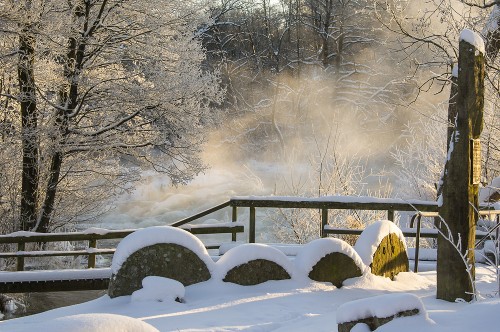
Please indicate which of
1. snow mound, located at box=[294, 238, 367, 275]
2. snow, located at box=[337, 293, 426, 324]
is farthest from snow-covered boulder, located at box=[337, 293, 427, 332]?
snow mound, located at box=[294, 238, 367, 275]

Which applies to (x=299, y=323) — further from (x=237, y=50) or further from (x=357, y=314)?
(x=237, y=50)

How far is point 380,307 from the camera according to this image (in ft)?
14.3

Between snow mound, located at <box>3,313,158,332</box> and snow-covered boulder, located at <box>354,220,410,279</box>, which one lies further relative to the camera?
snow-covered boulder, located at <box>354,220,410,279</box>

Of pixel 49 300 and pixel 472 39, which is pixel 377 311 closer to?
pixel 472 39

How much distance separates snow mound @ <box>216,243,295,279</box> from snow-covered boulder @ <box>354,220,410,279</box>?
1172 mm

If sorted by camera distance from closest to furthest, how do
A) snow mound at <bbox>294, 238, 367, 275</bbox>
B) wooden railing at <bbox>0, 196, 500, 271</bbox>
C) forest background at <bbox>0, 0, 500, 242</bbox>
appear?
1. snow mound at <bbox>294, 238, 367, 275</bbox>
2. wooden railing at <bbox>0, 196, 500, 271</bbox>
3. forest background at <bbox>0, 0, 500, 242</bbox>

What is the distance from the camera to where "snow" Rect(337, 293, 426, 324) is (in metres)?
4.34

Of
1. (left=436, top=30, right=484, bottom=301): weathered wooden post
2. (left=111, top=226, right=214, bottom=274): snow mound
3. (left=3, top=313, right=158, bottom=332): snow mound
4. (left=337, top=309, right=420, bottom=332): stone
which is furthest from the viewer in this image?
(left=111, top=226, right=214, bottom=274): snow mound

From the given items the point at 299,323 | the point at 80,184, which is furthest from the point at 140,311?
the point at 80,184

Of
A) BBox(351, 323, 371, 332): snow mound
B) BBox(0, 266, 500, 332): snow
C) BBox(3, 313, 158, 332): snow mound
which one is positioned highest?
BBox(3, 313, 158, 332): snow mound

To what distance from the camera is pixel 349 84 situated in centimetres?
3662

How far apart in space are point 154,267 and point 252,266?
1.20m

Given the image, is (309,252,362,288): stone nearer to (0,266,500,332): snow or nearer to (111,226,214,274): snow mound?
(0,266,500,332): snow

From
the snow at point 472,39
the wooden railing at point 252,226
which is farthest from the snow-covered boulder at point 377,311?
the wooden railing at point 252,226
